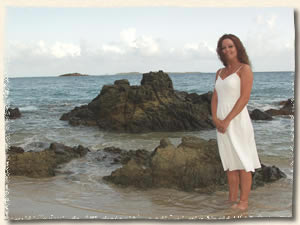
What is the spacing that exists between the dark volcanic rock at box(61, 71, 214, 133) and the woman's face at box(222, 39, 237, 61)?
20.1 feet

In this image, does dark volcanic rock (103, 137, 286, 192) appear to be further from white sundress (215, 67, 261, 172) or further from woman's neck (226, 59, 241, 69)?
woman's neck (226, 59, 241, 69)

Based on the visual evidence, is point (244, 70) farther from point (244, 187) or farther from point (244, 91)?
point (244, 187)

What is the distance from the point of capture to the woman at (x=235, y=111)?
347cm

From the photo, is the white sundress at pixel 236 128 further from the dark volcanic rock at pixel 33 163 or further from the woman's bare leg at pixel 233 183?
the dark volcanic rock at pixel 33 163

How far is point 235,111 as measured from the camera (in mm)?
3486

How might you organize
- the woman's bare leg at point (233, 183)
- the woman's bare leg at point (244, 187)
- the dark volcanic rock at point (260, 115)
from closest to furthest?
1. the woman's bare leg at point (244, 187)
2. the woman's bare leg at point (233, 183)
3. the dark volcanic rock at point (260, 115)

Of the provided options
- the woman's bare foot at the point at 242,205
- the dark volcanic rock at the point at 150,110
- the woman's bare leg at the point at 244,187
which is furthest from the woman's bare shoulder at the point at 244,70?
the dark volcanic rock at the point at 150,110

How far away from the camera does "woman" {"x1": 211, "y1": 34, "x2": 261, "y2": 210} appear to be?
11.4 feet

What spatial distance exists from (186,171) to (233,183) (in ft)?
2.60

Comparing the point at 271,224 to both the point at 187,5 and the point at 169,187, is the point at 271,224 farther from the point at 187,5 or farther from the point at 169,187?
the point at 187,5

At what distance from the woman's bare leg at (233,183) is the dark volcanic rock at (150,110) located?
567 cm

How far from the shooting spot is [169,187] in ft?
14.8

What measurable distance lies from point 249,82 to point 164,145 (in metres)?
1.81

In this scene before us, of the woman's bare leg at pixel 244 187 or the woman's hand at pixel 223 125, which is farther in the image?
the woman's bare leg at pixel 244 187
